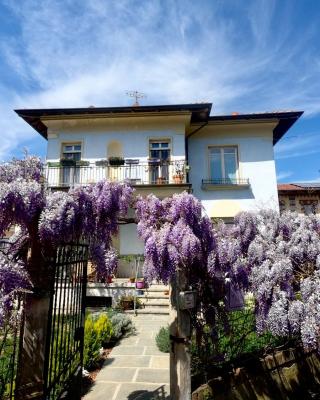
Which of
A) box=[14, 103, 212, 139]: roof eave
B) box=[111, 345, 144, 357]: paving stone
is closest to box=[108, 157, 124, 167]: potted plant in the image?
box=[14, 103, 212, 139]: roof eave

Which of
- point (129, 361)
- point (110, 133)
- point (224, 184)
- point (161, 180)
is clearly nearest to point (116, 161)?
point (110, 133)

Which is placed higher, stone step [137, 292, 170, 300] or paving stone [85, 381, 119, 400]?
stone step [137, 292, 170, 300]

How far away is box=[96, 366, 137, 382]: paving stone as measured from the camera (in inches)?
181

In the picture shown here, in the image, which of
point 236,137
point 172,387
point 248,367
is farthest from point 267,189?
point 172,387

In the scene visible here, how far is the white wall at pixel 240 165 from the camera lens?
12383mm

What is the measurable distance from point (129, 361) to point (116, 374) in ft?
1.83

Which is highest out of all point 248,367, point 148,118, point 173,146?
point 148,118

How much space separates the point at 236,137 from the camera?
42.7 ft

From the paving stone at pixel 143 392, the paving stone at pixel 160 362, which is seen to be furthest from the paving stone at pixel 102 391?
the paving stone at pixel 160 362

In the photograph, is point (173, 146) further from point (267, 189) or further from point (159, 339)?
point (159, 339)

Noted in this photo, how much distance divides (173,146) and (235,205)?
11.6 feet

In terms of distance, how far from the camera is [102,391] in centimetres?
423

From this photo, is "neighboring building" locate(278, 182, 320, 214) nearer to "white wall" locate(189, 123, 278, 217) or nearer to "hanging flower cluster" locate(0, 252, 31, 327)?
"white wall" locate(189, 123, 278, 217)

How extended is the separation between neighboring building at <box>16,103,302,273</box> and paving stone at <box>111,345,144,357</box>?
6.09 metres
